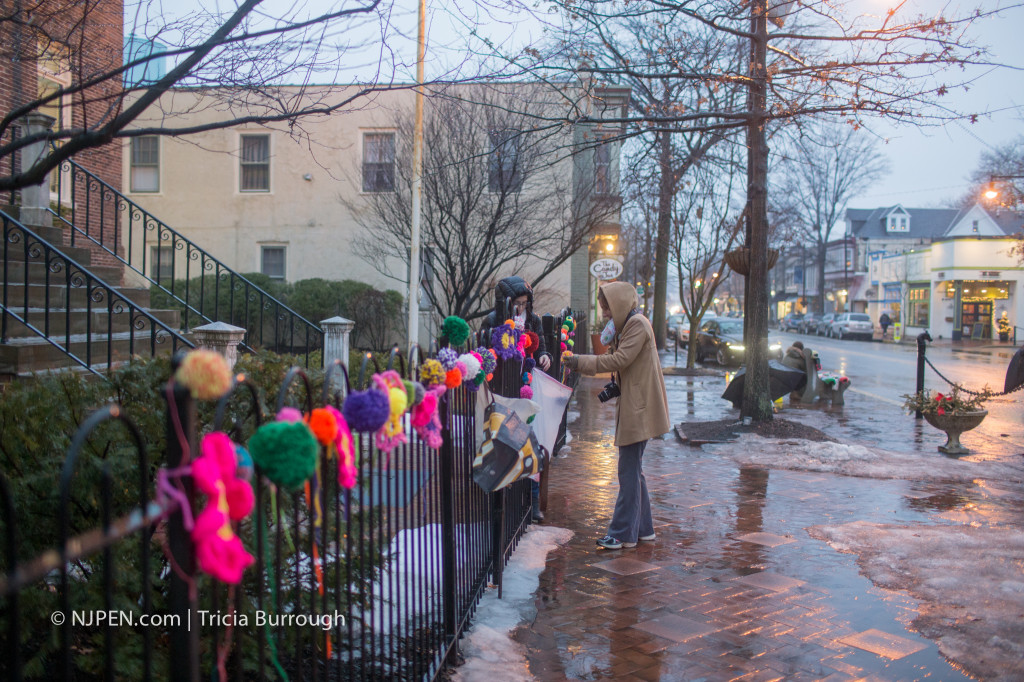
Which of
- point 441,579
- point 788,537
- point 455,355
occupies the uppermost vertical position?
point 455,355

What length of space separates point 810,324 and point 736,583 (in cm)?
5733

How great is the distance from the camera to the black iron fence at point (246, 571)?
1.59 metres

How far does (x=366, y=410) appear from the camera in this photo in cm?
218

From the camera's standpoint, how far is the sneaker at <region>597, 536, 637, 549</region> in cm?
541

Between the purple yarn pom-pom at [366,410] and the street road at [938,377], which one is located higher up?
the purple yarn pom-pom at [366,410]

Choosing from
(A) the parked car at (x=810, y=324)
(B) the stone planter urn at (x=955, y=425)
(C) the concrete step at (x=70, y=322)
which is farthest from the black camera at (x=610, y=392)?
(A) the parked car at (x=810, y=324)

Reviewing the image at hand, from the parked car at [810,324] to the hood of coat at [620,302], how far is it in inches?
2149

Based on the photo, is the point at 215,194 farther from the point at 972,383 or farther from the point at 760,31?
the point at 972,383

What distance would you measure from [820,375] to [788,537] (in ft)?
32.5

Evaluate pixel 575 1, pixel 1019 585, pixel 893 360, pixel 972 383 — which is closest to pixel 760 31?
pixel 575 1

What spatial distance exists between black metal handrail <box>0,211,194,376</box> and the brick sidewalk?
3993 millimetres

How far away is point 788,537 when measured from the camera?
229 inches

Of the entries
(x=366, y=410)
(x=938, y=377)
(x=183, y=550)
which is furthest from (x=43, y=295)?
(x=938, y=377)

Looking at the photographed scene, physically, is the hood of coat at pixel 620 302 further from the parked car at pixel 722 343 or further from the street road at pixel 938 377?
the parked car at pixel 722 343
